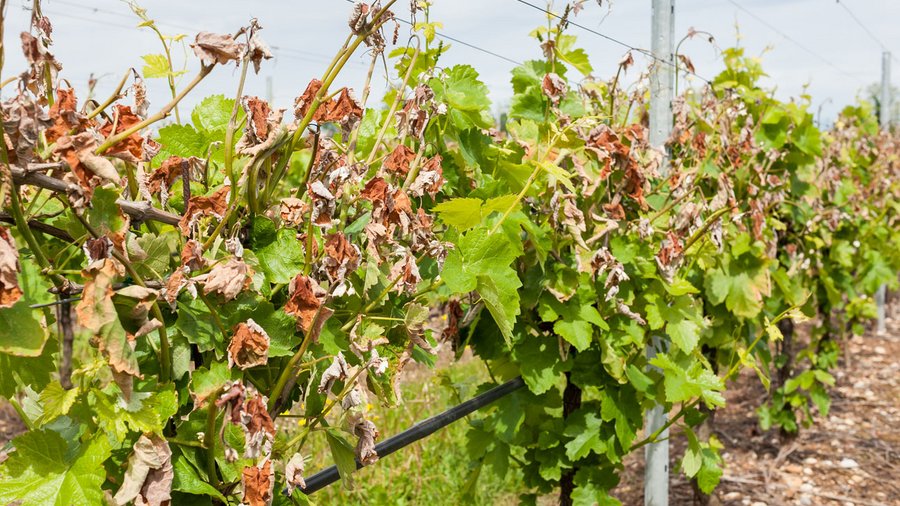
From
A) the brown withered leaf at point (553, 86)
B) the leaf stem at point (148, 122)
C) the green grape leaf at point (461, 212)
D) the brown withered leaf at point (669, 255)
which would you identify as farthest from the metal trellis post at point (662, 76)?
the leaf stem at point (148, 122)

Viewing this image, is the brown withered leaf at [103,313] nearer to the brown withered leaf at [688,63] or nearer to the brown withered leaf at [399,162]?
the brown withered leaf at [399,162]

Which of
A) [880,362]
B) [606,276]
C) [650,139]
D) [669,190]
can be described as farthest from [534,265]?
[880,362]

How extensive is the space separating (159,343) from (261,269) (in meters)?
0.16

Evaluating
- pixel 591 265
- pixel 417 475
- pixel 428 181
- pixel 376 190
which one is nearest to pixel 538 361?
pixel 591 265

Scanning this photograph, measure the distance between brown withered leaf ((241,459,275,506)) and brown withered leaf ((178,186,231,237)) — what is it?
11.6 inches

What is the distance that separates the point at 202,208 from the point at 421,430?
0.80m

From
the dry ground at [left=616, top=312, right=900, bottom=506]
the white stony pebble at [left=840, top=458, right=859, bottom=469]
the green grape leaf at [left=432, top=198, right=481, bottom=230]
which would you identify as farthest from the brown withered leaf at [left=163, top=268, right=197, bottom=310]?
the white stony pebble at [left=840, top=458, right=859, bottom=469]

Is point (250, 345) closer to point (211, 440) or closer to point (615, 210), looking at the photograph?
point (211, 440)

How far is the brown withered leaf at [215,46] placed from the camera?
873 millimetres

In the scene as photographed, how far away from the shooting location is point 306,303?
0.98 meters

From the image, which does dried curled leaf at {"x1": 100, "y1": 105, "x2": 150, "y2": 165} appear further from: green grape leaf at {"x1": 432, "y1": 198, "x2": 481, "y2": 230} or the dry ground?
the dry ground

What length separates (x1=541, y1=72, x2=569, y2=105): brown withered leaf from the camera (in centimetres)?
191

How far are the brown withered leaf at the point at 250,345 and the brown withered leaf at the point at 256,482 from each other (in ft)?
0.39

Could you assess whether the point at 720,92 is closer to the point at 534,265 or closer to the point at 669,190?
the point at 669,190
